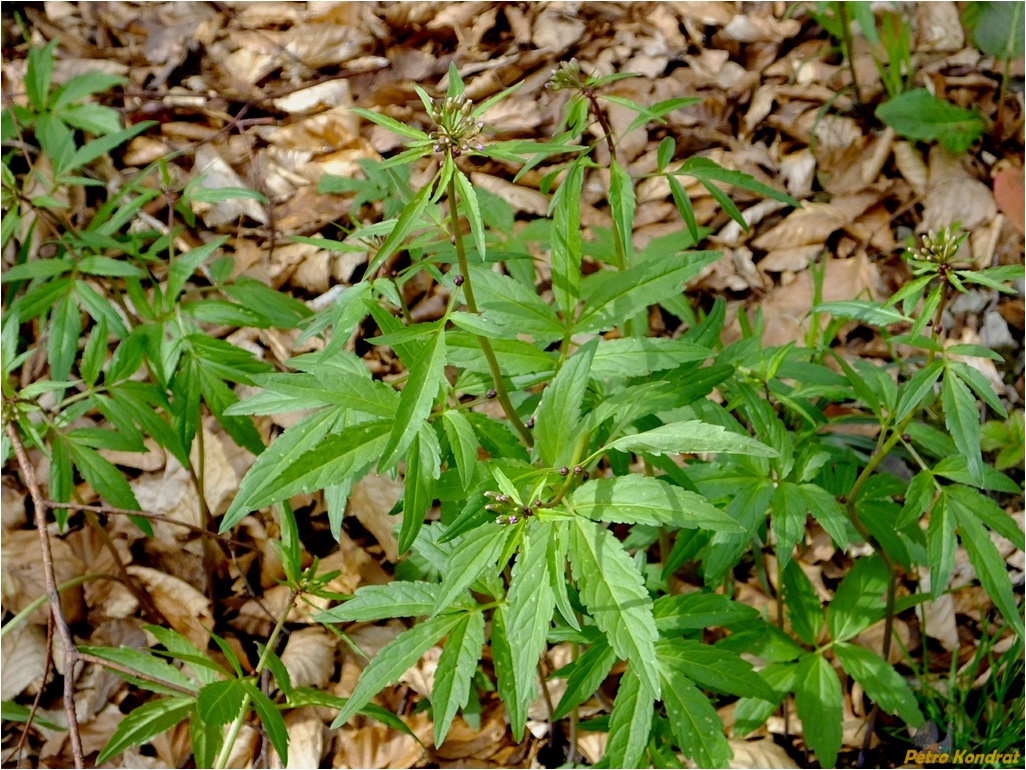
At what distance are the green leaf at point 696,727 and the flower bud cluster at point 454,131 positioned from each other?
3.56 ft

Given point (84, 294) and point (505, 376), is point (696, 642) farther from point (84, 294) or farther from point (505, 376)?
point (84, 294)

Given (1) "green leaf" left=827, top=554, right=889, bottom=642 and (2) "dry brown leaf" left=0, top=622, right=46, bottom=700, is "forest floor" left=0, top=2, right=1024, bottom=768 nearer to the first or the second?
(2) "dry brown leaf" left=0, top=622, right=46, bottom=700

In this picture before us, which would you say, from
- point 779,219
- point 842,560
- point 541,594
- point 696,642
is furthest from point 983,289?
point 541,594

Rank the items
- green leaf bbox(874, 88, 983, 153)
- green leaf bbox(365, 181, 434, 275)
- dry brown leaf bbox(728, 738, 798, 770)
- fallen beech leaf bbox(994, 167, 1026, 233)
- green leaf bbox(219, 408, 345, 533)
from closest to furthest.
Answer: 1. green leaf bbox(365, 181, 434, 275)
2. green leaf bbox(219, 408, 345, 533)
3. dry brown leaf bbox(728, 738, 798, 770)
4. fallen beech leaf bbox(994, 167, 1026, 233)
5. green leaf bbox(874, 88, 983, 153)

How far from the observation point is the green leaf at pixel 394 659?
56.7 inches

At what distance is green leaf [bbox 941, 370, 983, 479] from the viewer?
1457 mm

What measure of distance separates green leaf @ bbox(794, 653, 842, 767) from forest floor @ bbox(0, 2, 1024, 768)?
1.19 feet

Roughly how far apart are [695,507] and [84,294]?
5.23 feet

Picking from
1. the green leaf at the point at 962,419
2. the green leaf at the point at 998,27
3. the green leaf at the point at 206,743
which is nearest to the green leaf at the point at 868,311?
Result: the green leaf at the point at 962,419

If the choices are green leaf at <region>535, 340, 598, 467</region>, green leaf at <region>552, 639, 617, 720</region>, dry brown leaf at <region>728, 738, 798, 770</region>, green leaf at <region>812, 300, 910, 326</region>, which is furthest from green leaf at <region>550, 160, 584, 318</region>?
dry brown leaf at <region>728, 738, 798, 770</region>

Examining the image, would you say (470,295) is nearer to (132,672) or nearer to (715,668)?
(715,668)

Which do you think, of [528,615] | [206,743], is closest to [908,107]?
[528,615]

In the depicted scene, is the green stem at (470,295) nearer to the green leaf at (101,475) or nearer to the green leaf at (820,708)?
the green leaf at (820,708)

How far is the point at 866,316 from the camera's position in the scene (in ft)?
5.41
